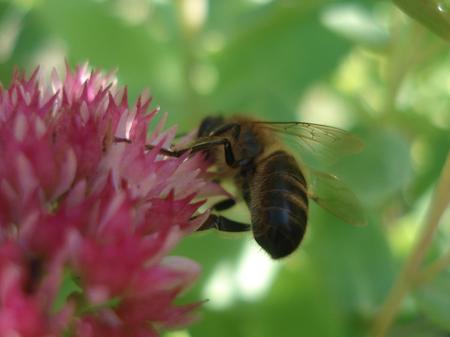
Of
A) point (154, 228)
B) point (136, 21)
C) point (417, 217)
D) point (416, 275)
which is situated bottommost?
point (417, 217)

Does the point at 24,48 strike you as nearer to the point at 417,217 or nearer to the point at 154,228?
the point at 417,217

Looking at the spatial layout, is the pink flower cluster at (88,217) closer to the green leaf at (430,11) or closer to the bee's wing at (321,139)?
the bee's wing at (321,139)

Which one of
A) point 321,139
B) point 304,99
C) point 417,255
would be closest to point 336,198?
point 321,139

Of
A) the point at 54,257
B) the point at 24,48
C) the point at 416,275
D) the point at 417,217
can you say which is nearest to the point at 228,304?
the point at 416,275

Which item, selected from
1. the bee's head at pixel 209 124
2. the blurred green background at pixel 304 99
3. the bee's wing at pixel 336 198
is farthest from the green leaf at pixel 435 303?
the bee's head at pixel 209 124

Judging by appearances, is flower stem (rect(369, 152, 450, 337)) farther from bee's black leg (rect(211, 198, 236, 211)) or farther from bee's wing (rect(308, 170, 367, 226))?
bee's black leg (rect(211, 198, 236, 211))
